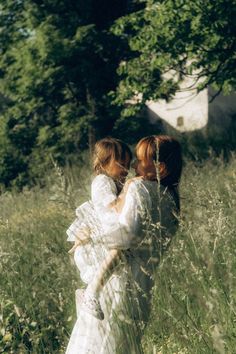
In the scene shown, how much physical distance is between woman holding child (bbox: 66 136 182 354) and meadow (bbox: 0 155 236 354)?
13cm

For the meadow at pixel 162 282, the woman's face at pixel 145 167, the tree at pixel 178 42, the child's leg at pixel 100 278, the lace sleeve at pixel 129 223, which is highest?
the woman's face at pixel 145 167

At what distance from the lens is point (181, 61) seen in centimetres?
1461

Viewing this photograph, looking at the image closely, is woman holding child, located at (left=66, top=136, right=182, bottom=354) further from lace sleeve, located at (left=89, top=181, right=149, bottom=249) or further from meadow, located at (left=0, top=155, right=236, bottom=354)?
meadow, located at (left=0, top=155, right=236, bottom=354)

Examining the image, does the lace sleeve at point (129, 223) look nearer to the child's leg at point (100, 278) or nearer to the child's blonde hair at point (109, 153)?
the child's leg at point (100, 278)

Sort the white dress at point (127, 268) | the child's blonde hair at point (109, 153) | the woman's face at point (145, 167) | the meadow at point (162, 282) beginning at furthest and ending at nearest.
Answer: the child's blonde hair at point (109, 153) < the woman's face at point (145, 167) < the white dress at point (127, 268) < the meadow at point (162, 282)

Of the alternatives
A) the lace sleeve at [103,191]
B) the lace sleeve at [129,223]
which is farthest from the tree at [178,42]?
the lace sleeve at [129,223]

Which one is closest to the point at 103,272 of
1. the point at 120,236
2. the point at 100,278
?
the point at 100,278

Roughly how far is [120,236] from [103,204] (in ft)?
0.74

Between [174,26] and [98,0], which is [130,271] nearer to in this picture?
[174,26]

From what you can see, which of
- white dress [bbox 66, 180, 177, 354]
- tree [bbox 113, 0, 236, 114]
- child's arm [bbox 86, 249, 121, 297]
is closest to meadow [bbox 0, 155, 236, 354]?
white dress [bbox 66, 180, 177, 354]

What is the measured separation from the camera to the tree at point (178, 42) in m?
13.1

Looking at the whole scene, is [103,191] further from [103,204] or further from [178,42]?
Answer: [178,42]

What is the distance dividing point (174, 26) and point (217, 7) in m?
0.84

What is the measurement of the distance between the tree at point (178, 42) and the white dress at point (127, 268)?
977 centimetres
